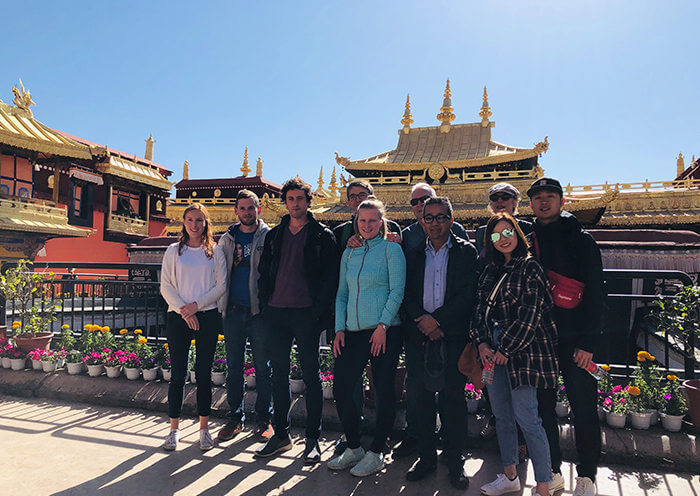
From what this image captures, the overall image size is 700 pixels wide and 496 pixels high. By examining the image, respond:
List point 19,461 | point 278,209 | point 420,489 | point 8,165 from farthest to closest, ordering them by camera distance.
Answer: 1. point 278,209
2. point 8,165
3. point 19,461
4. point 420,489

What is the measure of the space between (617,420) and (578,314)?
159 cm

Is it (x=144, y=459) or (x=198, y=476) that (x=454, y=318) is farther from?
(x=144, y=459)

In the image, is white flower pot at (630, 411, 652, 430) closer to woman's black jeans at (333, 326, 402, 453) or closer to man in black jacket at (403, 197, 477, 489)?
man in black jacket at (403, 197, 477, 489)

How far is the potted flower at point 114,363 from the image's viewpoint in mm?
4863

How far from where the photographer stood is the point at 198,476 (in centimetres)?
290

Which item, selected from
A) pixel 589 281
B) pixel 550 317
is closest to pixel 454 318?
pixel 550 317

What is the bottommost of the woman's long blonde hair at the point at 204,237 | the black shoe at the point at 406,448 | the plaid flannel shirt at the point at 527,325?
the black shoe at the point at 406,448

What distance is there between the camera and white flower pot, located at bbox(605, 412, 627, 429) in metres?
3.40

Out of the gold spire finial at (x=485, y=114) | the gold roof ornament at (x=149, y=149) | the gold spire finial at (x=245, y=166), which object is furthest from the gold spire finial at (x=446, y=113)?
the gold roof ornament at (x=149, y=149)

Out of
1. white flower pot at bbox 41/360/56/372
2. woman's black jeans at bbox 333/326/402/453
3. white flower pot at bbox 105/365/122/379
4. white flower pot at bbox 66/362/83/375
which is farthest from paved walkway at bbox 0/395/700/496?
white flower pot at bbox 41/360/56/372

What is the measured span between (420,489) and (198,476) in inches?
64.1

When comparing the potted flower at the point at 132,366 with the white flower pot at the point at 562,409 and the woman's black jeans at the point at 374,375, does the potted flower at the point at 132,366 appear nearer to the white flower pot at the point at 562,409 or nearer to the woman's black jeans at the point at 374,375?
the woman's black jeans at the point at 374,375

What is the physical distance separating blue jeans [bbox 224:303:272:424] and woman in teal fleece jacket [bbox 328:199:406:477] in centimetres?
90

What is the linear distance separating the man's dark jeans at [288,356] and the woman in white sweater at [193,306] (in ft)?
1.91
